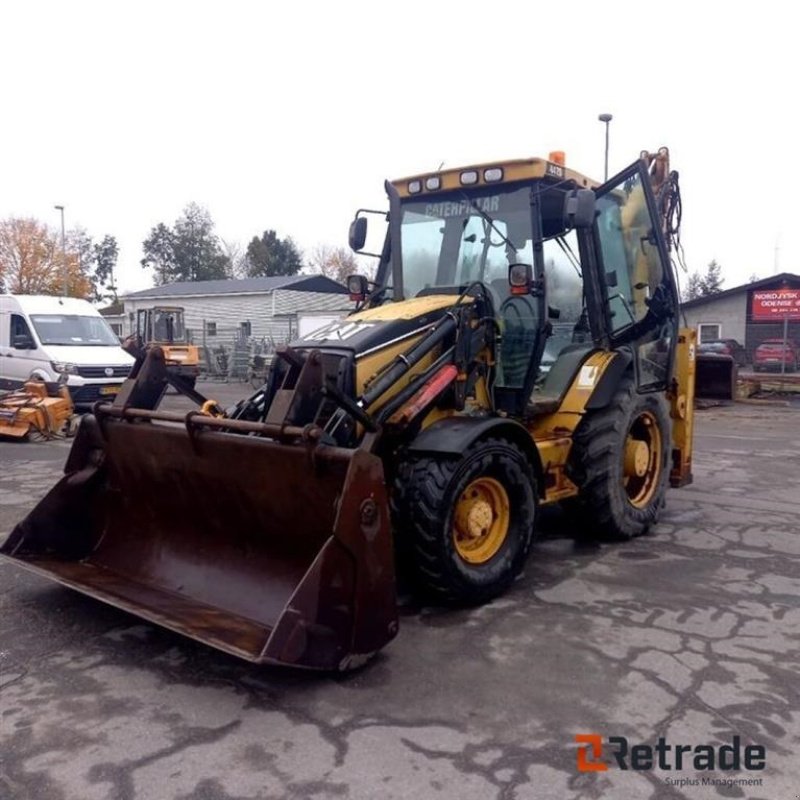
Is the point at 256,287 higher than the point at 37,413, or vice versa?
the point at 256,287

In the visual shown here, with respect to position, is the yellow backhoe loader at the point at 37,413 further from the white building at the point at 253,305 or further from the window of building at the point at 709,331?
the window of building at the point at 709,331

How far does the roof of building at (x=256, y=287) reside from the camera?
35.1 metres

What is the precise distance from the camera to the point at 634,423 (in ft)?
21.0

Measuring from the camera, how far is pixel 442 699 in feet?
11.7

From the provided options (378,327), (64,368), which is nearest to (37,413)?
(64,368)

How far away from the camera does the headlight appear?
46.2 feet

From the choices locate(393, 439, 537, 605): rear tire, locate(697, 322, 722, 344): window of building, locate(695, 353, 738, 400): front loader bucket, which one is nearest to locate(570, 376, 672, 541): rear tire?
locate(393, 439, 537, 605): rear tire

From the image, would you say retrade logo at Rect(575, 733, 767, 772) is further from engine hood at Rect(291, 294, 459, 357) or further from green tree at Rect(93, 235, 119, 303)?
green tree at Rect(93, 235, 119, 303)

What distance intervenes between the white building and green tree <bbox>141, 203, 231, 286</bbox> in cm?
2234

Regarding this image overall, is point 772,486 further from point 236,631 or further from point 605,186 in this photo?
point 236,631

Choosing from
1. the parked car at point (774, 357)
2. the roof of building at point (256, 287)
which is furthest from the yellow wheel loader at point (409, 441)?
the roof of building at point (256, 287)

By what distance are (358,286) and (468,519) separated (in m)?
2.38

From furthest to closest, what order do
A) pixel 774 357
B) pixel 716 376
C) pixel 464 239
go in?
pixel 774 357
pixel 716 376
pixel 464 239

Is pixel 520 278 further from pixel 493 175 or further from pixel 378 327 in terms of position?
pixel 378 327
